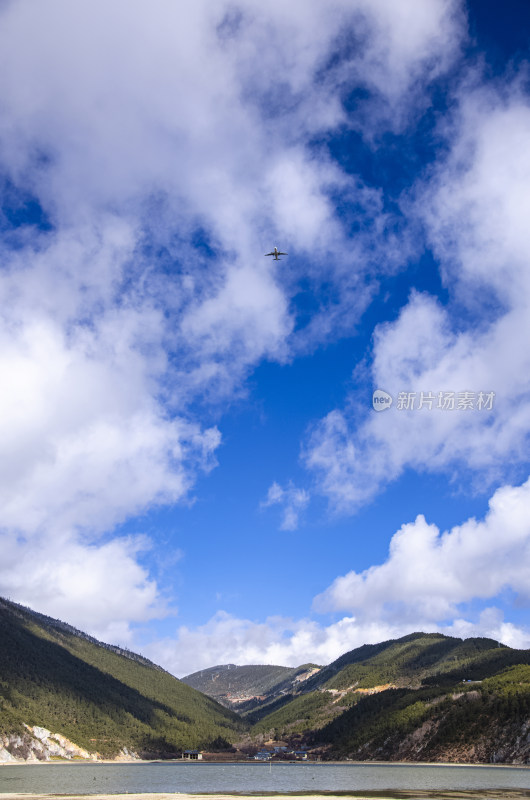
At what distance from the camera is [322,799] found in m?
96.9

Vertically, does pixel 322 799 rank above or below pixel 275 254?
below

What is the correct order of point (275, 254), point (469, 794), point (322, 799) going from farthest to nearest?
point (275, 254) → point (469, 794) → point (322, 799)

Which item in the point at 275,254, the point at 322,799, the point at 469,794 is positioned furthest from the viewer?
the point at 275,254

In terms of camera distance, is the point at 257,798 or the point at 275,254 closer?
the point at 257,798

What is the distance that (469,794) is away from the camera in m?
105

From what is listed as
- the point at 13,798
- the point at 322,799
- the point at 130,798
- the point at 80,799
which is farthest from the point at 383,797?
the point at 13,798

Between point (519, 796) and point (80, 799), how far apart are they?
70.7m

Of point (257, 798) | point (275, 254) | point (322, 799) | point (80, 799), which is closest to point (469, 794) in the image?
point (322, 799)

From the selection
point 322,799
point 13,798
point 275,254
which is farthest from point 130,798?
point 275,254

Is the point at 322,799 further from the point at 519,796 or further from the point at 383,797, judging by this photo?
the point at 519,796

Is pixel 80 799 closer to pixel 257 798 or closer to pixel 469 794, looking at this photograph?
pixel 257 798

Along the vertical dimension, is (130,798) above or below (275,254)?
below

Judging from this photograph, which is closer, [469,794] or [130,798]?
[130,798]

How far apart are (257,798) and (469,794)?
35912 millimetres
